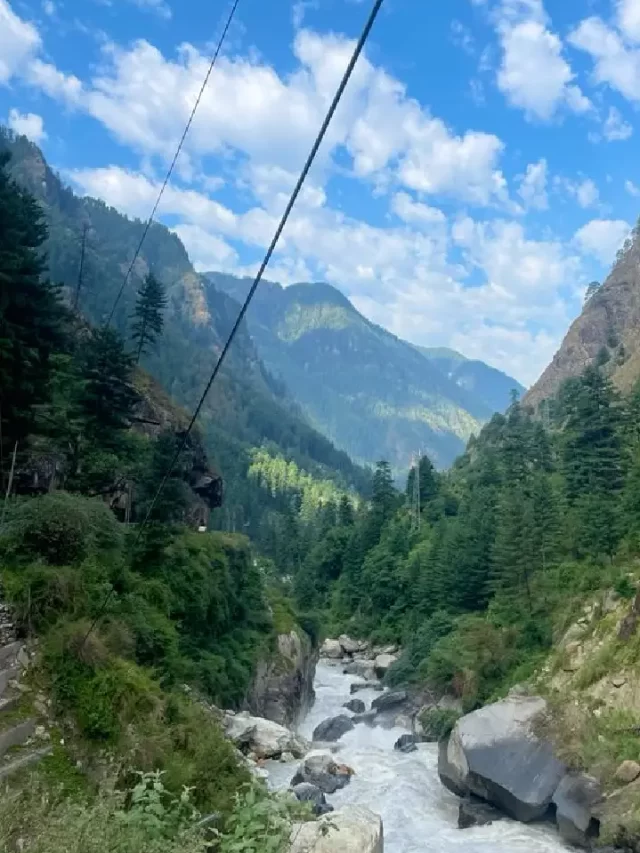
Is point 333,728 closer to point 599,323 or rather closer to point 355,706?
point 355,706

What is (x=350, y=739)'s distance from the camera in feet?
122

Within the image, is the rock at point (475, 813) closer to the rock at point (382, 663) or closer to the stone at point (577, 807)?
the stone at point (577, 807)

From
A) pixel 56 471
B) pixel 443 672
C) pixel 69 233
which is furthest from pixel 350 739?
pixel 69 233

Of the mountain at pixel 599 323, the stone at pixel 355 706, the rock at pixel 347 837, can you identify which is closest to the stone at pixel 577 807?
the rock at pixel 347 837

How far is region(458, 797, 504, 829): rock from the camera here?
25812 millimetres

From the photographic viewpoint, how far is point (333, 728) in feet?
125

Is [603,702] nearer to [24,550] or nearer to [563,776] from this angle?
[563,776]

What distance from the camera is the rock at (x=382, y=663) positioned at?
55469 millimetres

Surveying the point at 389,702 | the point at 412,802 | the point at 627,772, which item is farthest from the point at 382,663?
the point at 627,772

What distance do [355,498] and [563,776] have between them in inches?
6257

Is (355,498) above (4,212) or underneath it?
underneath

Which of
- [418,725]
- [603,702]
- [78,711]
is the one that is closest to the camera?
[78,711]

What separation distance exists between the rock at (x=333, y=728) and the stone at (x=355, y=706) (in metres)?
3.88

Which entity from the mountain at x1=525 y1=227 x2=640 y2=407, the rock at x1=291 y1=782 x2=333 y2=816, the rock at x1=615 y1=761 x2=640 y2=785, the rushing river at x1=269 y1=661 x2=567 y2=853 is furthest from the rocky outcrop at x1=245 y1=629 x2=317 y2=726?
the mountain at x1=525 y1=227 x2=640 y2=407
